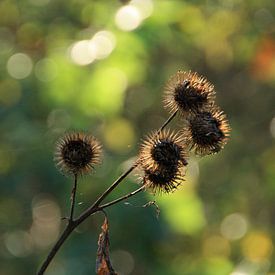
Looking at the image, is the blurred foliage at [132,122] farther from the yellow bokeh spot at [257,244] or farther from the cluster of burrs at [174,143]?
the cluster of burrs at [174,143]

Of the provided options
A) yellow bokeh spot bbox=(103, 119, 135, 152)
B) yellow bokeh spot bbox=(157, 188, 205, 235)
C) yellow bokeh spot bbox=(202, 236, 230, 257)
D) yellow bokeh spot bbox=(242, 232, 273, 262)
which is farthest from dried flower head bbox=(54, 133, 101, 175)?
yellow bokeh spot bbox=(202, 236, 230, 257)

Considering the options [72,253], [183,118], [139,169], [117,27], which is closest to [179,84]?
[183,118]

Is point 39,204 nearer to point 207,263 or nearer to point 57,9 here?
point 57,9

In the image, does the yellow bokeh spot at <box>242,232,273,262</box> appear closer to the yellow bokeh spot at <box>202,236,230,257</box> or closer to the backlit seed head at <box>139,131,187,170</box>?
the yellow bokeh spot at <box>202,236,230,257</box>

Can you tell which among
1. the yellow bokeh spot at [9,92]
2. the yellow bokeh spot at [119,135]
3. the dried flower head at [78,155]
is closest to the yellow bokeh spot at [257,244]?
the yellow bokeh spot at [119,135]

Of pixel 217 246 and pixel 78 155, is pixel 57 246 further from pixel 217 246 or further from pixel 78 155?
pixel 217 246

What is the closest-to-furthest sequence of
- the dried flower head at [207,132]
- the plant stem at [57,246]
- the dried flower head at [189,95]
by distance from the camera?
the plant stem at [57,246], the dried flower head at [207,132], the dried flower head at [189,95]
